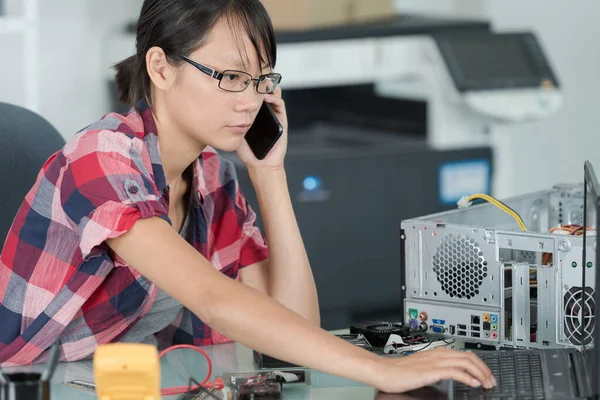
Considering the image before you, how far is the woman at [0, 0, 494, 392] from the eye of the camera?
1158 millimetres

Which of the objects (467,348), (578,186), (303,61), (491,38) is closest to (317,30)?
(303,61)

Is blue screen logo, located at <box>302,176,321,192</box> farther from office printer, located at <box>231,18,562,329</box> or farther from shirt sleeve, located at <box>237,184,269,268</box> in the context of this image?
shirt sleeve, located at <box>237,184,269,268</box>

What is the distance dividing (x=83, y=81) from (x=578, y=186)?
1761 mm

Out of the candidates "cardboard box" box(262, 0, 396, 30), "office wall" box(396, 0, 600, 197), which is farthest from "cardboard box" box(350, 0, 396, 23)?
"office wall" box(396, 0, 600, 197)

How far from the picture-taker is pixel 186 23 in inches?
53.1

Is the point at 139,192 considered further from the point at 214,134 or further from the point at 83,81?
the point at 83,81

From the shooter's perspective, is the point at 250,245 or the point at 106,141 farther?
the point at 250,245

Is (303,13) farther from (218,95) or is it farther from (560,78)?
(218,95)

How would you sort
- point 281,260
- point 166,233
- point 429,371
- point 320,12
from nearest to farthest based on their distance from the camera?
point 429,371, point 166,233, point 281,260, point 320,12

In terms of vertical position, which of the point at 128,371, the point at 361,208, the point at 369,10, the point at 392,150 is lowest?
the point at 128,371

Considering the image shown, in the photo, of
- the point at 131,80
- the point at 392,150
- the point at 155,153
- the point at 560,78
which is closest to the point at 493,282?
the point at 155,153

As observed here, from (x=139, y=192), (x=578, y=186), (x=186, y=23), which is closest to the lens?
(x=139, y=192)

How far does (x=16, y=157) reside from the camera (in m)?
1.64

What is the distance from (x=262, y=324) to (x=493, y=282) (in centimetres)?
40
